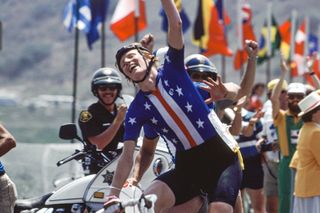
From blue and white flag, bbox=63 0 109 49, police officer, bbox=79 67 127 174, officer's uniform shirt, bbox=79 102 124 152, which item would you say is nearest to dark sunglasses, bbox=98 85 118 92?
police officer, bbox=79 67 127 174

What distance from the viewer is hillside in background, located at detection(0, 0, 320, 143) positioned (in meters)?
105

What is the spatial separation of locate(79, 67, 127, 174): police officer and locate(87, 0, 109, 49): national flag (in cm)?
1269

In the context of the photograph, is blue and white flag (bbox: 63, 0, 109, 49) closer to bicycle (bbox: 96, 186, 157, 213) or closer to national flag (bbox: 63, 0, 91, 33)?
national flag (bbox: 63, 0, 91, 33)

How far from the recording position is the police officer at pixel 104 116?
37.5 ft

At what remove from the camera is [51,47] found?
114 meters

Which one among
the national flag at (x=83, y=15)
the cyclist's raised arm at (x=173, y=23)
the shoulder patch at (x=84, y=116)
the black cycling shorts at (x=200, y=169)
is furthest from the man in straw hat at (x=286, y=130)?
the national flag at (x=83, y=15)

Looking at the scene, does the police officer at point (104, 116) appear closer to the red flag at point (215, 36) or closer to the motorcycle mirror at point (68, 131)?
the motorcycle mirror at point (68, 131)

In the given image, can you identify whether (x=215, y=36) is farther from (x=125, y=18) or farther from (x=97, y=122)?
(x=97, y=122)

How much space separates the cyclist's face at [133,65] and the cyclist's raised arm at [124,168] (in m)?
0.48

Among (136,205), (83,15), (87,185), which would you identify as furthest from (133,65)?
(83,15)

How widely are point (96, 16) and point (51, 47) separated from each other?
90.1 metres

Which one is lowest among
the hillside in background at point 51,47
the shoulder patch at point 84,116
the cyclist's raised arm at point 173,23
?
the hillside in background at point 51,47

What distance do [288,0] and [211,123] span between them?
118m

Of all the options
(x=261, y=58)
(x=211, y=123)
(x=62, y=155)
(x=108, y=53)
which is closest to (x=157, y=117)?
(x=211, y=123)
